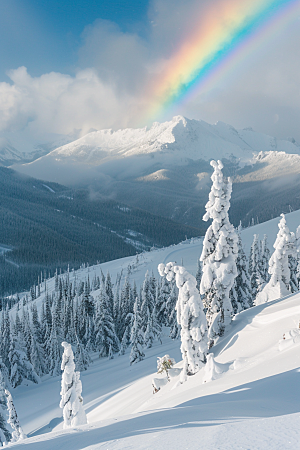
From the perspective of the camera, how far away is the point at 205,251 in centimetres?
1928

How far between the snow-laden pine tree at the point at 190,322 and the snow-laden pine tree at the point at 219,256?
1.83m

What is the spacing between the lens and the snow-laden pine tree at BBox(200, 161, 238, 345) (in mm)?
18562

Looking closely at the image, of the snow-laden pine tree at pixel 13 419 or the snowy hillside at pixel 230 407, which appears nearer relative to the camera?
the snowy hillside at pixel 230 407

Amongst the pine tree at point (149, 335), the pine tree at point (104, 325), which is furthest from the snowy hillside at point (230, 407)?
the pine tree at point (104, 325)

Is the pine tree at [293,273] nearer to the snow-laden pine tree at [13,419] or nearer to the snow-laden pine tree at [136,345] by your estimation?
the snow-laden pine tree at [136,345]

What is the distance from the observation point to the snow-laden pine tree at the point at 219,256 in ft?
60.9

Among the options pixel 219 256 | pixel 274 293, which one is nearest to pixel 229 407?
pixel 219 256

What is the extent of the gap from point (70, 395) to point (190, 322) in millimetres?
6965

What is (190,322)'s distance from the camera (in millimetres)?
16984

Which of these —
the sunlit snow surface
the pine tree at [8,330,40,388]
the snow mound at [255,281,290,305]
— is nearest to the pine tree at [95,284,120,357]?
the pine tree at [8,330,40,388]

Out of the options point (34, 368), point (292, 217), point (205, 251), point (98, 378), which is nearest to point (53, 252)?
point (292, 217)

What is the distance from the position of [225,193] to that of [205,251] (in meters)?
3.66

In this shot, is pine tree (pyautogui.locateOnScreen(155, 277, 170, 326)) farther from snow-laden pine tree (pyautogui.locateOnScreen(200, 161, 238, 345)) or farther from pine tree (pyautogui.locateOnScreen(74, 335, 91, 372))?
snow-laden pine tree (pyautogui.locateOnScreen(200, 161, 238, 345))

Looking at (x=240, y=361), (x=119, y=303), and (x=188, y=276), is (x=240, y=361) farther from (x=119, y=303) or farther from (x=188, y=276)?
(x=119, y=303)
